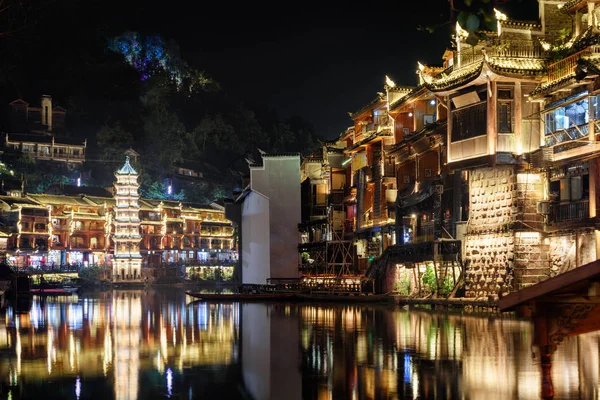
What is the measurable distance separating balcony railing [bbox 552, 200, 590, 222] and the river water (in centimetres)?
486

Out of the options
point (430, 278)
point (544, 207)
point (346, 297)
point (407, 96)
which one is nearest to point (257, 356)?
point (544, 207)

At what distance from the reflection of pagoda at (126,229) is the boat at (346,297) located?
55.9 meters

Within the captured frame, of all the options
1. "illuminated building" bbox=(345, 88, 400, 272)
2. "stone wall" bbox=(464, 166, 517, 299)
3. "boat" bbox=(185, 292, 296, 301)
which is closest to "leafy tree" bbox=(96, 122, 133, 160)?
"illuminated building" bbox=(345, 88, 400, 272)

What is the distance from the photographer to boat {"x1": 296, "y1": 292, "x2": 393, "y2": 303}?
43812 mm

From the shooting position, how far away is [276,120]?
15300 cm

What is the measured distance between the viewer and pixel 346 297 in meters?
46.6

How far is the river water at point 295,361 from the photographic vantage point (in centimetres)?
1408

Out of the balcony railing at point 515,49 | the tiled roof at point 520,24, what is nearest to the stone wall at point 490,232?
the balcony railing at point 515,49

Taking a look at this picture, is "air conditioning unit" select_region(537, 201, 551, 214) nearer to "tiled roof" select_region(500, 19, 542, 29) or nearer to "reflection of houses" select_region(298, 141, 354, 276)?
"tiled roof" select_region(500, 19, 542, 29)

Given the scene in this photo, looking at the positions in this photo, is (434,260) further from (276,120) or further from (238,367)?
(276,120)

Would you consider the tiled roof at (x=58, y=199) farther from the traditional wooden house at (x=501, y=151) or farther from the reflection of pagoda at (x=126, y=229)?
the traditional wooden house at (x=501, y=151)

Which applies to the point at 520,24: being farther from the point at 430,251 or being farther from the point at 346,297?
the point at 346,297

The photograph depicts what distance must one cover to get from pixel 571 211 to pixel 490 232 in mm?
4062

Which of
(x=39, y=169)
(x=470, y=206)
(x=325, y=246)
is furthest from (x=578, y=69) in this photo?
(x=39, y=169)
